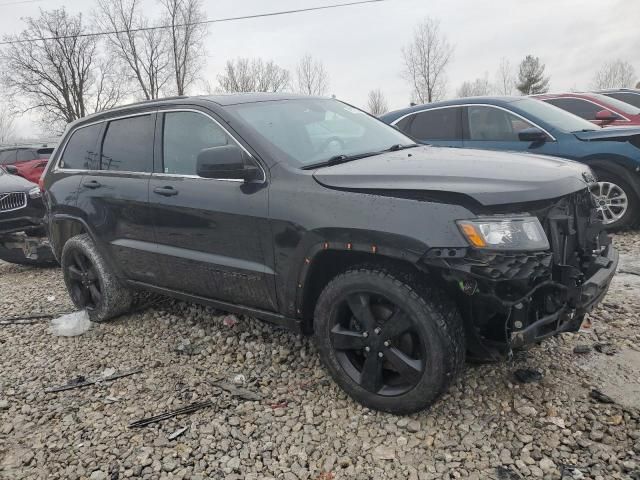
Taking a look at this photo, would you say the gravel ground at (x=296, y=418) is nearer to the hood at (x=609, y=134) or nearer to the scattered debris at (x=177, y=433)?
the scattered debris at (x=177, y=433)

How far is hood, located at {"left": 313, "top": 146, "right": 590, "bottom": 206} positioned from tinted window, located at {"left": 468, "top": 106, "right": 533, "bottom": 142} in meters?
3.24

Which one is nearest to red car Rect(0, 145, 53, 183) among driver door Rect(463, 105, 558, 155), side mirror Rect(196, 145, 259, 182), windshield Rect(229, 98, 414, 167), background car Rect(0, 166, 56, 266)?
background car Rect(0, 166, 56, 266)

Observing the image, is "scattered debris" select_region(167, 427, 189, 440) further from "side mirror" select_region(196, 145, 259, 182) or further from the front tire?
"side mirror" select_region(196, 145, 259, 182)

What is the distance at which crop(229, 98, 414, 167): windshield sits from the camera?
313 cm

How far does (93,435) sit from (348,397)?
142 cm

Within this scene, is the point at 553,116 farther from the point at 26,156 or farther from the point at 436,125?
the point at 26,156

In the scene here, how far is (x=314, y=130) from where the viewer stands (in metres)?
3.39

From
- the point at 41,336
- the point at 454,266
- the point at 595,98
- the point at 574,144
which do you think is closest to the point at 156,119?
the point at 41,336

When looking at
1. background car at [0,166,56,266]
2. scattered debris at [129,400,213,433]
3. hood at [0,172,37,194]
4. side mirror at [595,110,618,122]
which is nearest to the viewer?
scattered debris at [129,400,213,433]

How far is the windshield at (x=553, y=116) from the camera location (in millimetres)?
5977

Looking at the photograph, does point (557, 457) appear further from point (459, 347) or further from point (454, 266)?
point (454, 266)

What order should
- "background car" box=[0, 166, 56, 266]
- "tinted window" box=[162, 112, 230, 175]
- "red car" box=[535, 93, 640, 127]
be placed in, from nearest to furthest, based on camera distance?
"tinted window" box=[162, 112, 230, 175] < "background car" box=[0, 166, 56, 266] < "red car" box=[535, 93, 640, 127]

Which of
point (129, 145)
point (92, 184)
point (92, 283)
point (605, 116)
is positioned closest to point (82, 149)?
point (92, 184)

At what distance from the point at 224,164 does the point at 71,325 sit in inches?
94.8
